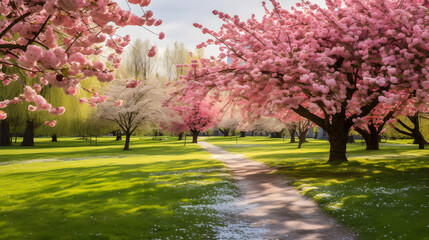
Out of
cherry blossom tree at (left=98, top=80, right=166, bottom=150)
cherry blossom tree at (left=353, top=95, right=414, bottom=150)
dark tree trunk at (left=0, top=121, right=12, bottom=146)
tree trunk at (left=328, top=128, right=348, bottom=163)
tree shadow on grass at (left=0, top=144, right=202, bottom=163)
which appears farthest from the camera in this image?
dark tree trunk at (left=0, top=121, right=12, bottom=146)

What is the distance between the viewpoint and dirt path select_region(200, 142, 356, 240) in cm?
627

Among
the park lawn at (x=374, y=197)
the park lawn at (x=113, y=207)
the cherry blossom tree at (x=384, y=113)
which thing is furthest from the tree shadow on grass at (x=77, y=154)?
the park lawn at (x=374, y=197)

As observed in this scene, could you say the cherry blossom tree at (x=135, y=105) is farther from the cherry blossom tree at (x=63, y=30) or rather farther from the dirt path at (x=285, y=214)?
the cherry blossom tree at (x=63, y=30)

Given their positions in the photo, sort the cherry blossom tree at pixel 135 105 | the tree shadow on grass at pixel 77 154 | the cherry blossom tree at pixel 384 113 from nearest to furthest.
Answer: the cherry blossom tree at pixel 384 113 < the tree shadow on grass at pixel 77 154 < the cherry blossom tree at pixel 135 105

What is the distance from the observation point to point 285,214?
7.70 m

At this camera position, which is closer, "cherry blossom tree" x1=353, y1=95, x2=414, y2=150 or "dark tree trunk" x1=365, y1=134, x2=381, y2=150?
"cherry blossom tree" x1=353, y1=95, x2=414, y2=150

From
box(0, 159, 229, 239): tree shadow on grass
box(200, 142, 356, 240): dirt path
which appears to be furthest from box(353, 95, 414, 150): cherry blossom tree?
box(0, 159, 229, 239): tree shadow on grass

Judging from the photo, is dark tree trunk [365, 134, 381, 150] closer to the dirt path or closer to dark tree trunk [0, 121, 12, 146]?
the dirt path

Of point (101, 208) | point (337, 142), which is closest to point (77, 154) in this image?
point (337, 142)

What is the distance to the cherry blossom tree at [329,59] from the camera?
10.6m

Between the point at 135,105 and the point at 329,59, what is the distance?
2548 cm

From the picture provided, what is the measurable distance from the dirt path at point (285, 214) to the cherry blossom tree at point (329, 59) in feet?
9.07

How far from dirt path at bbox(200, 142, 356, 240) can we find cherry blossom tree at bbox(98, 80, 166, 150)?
77.8 feet

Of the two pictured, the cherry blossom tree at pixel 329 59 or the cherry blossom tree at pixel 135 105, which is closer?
the cherry blossom tree at pixel 329 59
